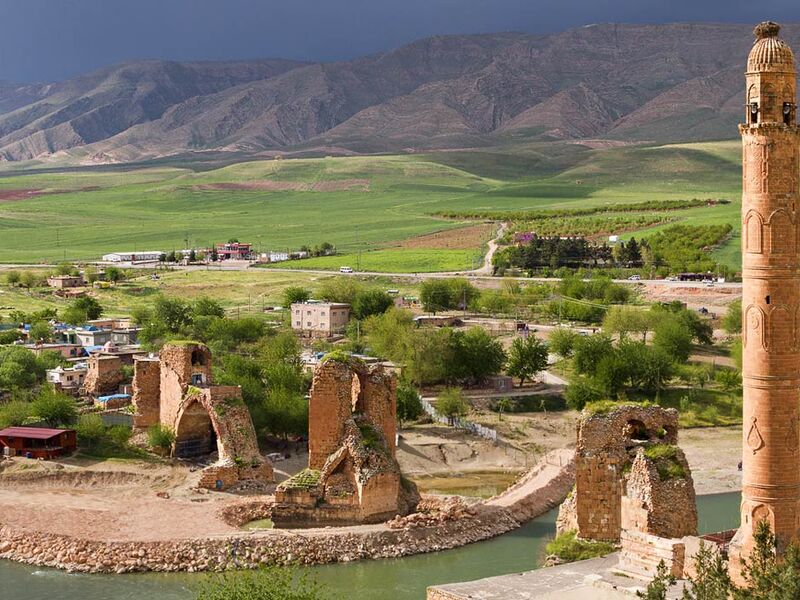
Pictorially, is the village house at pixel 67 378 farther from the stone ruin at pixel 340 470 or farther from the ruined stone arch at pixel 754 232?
the ruined stone arch at pixel 754 232

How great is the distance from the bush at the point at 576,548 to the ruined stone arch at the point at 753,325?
7189 millimetres

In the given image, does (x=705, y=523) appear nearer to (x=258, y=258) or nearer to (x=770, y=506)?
(x=770, y=506)

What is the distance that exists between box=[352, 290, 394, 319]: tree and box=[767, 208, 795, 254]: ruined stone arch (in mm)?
51169

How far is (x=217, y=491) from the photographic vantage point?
129 ft

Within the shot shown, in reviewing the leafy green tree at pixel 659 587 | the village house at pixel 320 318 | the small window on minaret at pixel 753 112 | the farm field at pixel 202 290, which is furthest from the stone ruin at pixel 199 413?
the farm field at pixel 202 290

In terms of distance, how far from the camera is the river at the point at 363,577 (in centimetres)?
3125

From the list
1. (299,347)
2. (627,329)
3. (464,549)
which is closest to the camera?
(464,549)

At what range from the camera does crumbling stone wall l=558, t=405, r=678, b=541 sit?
29.7 meters

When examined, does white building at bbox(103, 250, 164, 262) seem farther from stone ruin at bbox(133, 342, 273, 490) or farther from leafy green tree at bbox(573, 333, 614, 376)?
stone ruin at bbox(133, 342, 273, 490)

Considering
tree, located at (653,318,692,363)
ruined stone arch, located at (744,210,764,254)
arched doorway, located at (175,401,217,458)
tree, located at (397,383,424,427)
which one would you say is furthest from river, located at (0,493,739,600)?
tree, located at (653,318,692,363)

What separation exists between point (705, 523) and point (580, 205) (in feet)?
435

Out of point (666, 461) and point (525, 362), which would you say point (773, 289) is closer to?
point (666, 461)

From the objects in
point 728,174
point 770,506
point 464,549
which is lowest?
point 464,549

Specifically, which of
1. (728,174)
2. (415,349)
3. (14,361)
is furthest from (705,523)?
(728,174)
